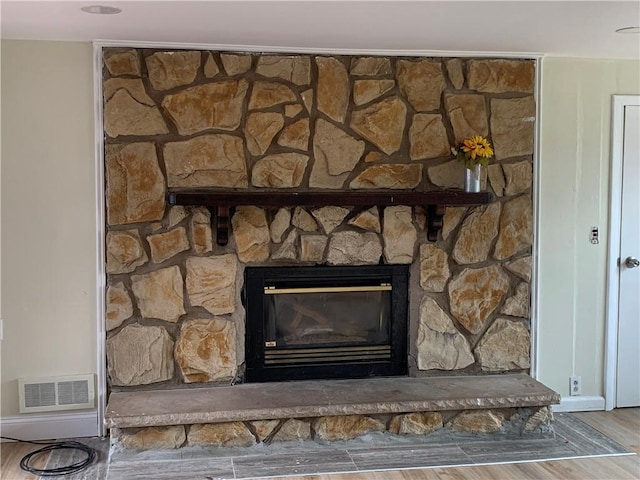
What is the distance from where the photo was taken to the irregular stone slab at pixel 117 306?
3639 mm

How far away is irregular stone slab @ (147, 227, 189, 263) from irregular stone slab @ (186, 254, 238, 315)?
0.30ft

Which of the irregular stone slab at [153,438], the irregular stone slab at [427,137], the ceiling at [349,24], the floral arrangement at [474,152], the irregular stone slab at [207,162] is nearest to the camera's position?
the ceiling at [349,24]

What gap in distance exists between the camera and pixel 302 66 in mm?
3717

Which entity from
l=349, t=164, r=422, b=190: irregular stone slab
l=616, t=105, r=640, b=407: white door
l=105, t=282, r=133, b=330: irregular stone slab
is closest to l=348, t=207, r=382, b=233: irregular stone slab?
l=349, t=164, r=422, b=190: irregular stone slab

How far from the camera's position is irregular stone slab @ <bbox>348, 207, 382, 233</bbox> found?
12.6ft

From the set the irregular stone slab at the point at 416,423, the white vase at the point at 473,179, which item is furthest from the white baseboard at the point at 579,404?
the white vase at the point at 473,179

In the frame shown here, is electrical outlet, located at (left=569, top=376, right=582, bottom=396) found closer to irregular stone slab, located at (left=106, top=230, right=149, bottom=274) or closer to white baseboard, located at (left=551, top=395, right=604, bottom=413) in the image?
white baseboard, located at (left=551, top=395, right=604, bottom=413)

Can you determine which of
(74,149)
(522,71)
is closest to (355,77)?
(522,71)

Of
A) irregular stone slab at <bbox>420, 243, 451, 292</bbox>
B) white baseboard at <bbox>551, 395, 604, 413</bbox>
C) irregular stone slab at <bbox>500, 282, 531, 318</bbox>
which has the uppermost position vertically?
irregular stone slab at <bbox>420, 243, 451, 292</bbox>

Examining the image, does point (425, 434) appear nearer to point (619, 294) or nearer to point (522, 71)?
point (619, 294)

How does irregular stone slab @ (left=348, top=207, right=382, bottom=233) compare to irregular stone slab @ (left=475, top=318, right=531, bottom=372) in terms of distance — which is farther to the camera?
irregular stone slab @ (left=475, top=318, right=531, bottom=372)

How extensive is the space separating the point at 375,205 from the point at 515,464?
4.89 feet

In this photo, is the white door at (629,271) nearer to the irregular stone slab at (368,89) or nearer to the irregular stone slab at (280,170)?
the irregular stone slab at (368,89)

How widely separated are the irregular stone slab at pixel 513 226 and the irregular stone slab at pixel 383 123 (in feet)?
2.49
